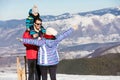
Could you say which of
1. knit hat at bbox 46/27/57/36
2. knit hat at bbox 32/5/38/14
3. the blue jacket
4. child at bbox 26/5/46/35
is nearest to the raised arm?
the blue jacket

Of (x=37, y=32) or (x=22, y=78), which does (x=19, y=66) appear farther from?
(x=37, y=32)

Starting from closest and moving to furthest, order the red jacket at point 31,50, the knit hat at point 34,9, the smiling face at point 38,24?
the smiling face at point 38,24 → the red jacket at point 31,50 → the knit hat at point 34,9

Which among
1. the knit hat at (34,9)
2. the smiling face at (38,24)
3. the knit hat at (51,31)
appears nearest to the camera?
the knit hat at (51,31)

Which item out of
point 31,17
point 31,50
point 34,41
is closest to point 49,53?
point 34,41

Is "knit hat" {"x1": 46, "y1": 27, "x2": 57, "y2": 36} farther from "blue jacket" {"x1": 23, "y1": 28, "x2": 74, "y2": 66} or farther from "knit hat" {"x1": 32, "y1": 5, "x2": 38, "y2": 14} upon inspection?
"knit hat" {"x1": 32, "y1": 5, "x2": 38, "y2": 14}

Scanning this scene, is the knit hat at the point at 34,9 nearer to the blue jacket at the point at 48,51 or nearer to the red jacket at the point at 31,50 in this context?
the red jacket at the point at 31,50

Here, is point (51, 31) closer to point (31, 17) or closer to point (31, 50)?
point (31, 50)

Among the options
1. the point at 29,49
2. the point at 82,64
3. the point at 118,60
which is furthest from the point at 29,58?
the point at 82,64

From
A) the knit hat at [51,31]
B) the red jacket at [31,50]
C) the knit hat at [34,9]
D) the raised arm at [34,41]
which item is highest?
the knit hat at [34,9]

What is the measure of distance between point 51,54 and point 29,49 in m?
0.67

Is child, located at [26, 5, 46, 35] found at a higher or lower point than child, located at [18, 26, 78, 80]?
higher

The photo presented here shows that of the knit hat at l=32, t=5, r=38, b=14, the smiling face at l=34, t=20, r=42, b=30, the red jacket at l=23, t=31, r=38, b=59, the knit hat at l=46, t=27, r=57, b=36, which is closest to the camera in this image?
the knit hat at l=46, t=27, r=57, b=36

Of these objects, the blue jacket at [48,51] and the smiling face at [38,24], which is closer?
the blue jacket at [48,51]

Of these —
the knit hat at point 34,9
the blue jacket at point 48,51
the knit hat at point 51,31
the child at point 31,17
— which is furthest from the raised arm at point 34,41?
the knit hat at point 34,9
